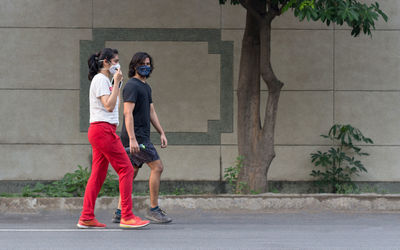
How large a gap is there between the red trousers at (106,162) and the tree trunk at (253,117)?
3.33 metres

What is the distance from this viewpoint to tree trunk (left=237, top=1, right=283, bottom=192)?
9852 millimetres

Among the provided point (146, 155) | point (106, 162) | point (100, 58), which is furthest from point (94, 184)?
point (100, 58)

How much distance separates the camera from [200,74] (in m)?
11.1

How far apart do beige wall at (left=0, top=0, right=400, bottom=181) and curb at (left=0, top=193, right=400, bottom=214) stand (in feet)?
7.03

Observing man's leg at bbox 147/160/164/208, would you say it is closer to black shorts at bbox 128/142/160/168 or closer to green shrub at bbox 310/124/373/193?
black shorts at bbox 128/142/160/168

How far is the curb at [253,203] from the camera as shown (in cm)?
890

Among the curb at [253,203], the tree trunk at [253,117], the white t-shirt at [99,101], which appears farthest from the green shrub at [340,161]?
the white t-shirt at [99,101]

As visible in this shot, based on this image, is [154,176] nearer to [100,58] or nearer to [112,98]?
[112,98]

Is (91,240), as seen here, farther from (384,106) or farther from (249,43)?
(384,106)

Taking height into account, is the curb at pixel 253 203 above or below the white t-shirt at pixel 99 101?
below

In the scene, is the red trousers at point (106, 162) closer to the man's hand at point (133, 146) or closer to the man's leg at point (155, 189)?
the man's hand at point (133, 146)

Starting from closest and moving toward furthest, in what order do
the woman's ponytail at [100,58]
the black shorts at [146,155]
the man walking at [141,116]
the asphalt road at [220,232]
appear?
the asphalt road at [220,232]
the woman's ponytail at [100,58]
the man walking at [141,116]
the black shorts at [146,155]

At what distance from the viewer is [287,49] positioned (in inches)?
439

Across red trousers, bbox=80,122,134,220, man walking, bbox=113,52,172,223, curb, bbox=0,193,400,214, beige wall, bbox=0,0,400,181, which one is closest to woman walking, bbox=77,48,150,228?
red trousers, bbox=80,122,134,220
